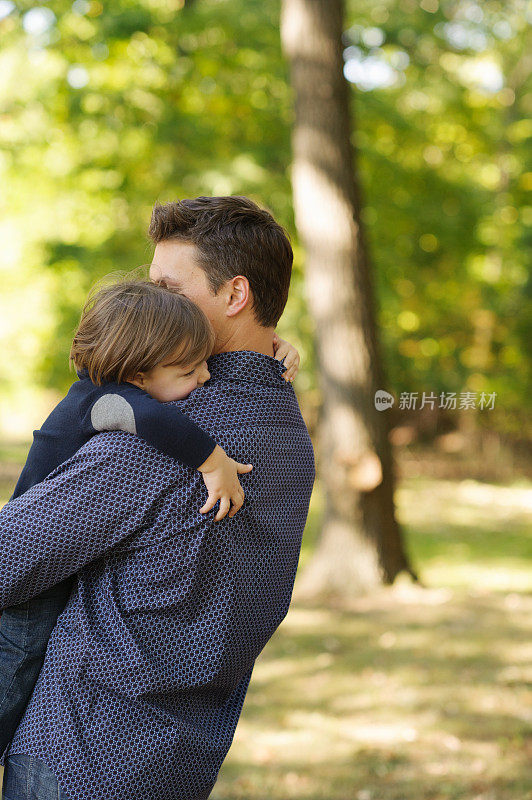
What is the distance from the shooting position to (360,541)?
22.4 feet

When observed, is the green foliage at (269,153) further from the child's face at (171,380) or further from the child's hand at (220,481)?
the child's hand at (220,481)

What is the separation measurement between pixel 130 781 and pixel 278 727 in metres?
3.16

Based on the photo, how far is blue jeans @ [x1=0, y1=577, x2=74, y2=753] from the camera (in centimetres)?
155

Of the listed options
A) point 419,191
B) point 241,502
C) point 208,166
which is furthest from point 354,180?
point 419,191

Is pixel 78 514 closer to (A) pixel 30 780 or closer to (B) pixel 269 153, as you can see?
(A) pixel 30 780

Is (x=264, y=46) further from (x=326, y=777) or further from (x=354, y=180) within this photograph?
(x=326, y=777)

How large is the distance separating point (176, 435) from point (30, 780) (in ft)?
2.04

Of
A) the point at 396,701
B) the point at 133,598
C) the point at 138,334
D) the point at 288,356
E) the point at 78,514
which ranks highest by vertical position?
the point at 138,334

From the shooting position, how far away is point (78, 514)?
1.45 m

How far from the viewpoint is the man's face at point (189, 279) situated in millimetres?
1762

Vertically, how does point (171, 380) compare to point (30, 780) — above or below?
above

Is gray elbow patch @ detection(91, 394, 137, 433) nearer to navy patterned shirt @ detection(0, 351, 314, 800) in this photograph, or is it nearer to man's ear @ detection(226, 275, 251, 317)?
navy patterned shirt @ detection(0, 351, 314, 800)

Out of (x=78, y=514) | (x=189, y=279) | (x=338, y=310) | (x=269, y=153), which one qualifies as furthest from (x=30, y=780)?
(x=269, y=153)

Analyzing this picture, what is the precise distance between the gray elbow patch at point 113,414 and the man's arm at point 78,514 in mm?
27
